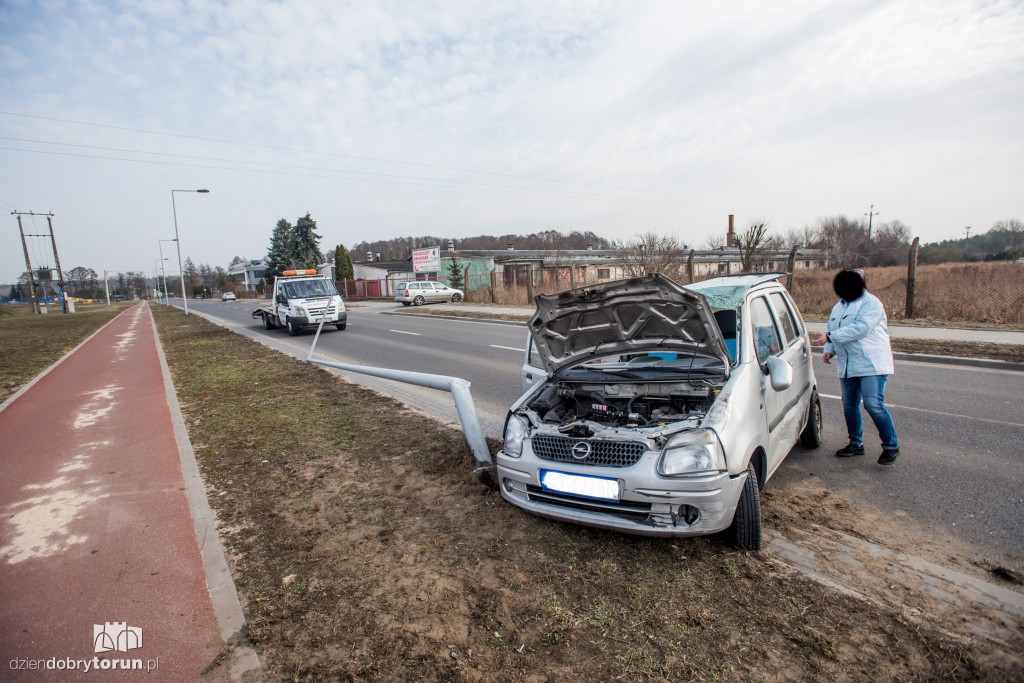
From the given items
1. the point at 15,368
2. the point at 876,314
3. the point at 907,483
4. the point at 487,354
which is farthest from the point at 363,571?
the point at 15,368

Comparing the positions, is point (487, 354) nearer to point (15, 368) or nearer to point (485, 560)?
point (485, 560)

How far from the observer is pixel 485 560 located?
10.6ft

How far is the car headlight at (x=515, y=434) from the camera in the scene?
355 centimetres

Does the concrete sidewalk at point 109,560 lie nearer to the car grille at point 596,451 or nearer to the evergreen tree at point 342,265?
the car grille at point 596,451

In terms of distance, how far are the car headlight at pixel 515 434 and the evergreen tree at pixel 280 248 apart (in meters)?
67.9

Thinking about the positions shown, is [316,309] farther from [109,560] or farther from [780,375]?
[780,375]

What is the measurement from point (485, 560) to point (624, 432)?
1164mm

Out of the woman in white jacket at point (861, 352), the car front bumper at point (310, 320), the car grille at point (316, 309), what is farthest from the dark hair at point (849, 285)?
the car grille at point (316, 309)

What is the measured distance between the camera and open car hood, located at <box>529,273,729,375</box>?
346cm

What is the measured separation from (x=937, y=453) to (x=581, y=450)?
375cm

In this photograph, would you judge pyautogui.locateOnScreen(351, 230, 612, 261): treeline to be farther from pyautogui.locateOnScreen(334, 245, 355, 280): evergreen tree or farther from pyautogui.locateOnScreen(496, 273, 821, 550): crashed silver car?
pyautogui.locateOnScreen(496, 273, 821, 550): crashed silver car

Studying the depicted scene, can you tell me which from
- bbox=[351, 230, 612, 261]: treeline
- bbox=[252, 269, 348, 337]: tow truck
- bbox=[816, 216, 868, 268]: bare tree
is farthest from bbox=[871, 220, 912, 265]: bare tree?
bbox=[252, 269, 348, 337]: tow truck

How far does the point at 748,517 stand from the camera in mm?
3109

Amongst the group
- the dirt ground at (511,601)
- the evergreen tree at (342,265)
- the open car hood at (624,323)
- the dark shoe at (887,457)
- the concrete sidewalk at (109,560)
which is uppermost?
the evergreen tree at (342,265)
